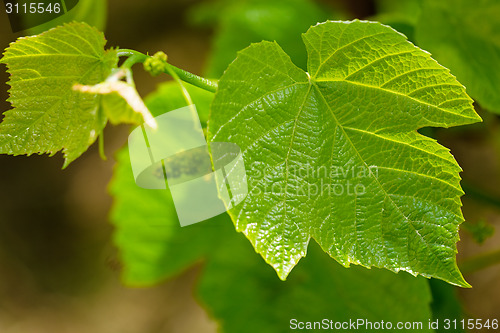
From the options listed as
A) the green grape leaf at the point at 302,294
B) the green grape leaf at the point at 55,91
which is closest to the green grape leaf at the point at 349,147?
the green grape leaf at the point at 55,91

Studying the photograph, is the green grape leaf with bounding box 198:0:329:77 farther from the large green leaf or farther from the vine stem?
the vine stem

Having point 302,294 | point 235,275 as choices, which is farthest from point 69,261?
point 302,294

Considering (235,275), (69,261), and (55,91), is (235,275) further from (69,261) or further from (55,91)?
(69,261)

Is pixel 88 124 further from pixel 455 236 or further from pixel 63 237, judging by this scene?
pixel 63 237

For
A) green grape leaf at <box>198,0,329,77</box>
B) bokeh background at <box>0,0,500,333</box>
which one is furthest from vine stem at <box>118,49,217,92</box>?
bokeh background at <box>0,0,500,333</box>

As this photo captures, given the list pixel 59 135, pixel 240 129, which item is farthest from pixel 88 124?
pixel 240 129

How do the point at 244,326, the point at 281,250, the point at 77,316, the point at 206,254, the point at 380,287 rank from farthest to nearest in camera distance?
the point at 77,316 < the point at 206,254 < the point at 244,326 < the point at 380,287 < the point at 281,250
